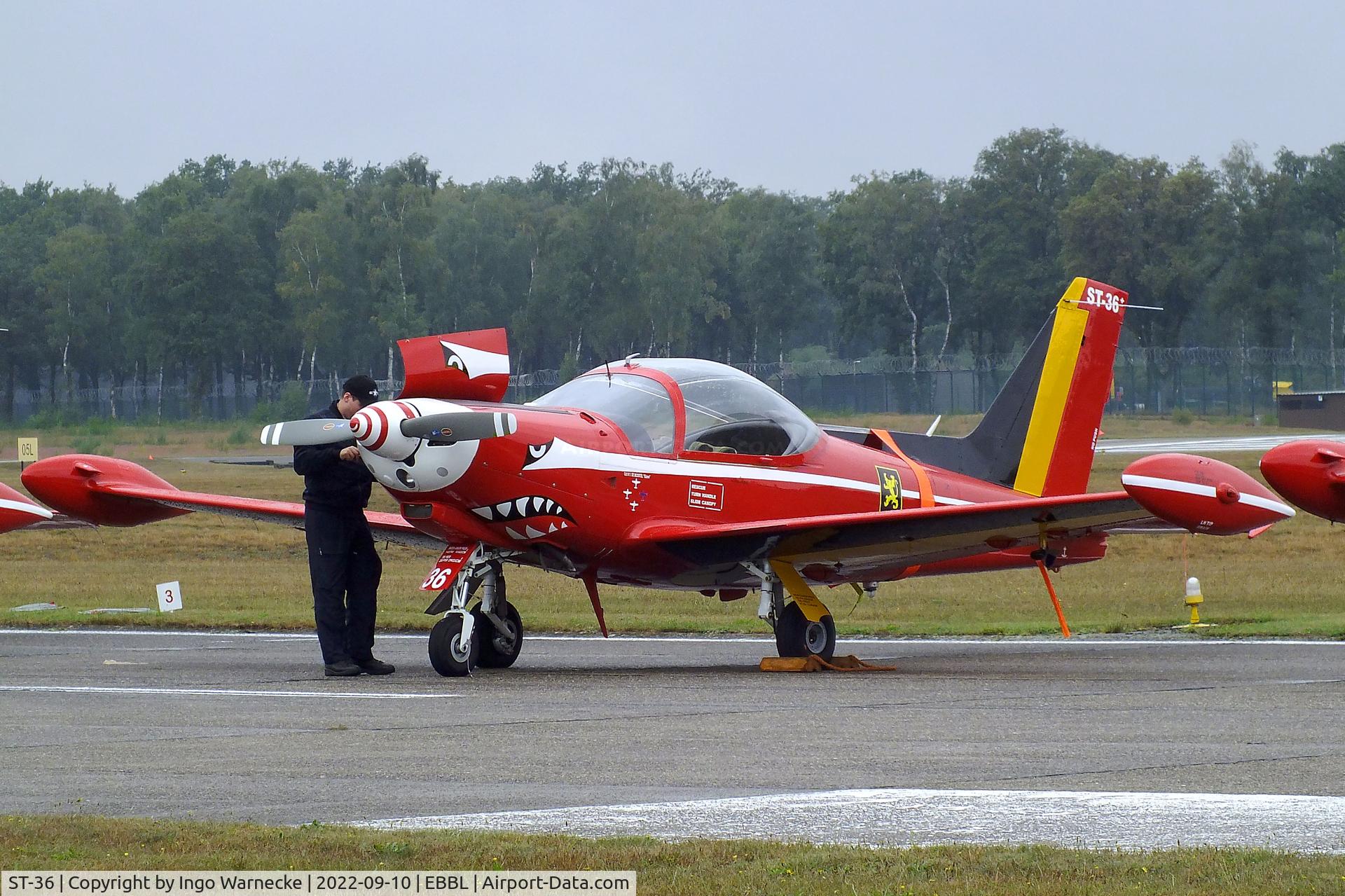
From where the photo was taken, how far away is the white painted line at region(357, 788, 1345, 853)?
20.0ft

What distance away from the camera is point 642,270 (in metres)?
85.0

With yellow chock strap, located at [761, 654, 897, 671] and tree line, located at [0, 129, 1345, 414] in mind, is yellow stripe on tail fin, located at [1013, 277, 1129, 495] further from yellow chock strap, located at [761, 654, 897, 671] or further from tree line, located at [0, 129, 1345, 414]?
tree line, located at [0, 129, 1345, 414]

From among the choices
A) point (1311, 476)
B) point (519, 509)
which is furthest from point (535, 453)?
point (1311, 476)

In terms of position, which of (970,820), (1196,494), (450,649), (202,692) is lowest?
(202,692)

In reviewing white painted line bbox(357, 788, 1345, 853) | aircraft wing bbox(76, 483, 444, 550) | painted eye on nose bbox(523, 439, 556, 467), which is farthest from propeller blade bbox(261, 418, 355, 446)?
white painted line bbox(357, 788, 1345, 853)

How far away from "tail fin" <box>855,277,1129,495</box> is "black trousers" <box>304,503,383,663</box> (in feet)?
21.5

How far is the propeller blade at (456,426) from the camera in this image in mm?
12516

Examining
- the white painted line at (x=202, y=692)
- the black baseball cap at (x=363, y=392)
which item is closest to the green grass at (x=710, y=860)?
the white painted line at (x=202, y=692)

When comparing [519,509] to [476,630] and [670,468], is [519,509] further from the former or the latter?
[670,468]

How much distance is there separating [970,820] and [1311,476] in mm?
6678

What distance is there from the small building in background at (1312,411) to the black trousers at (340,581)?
50623 mm

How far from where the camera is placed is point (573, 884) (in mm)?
5254

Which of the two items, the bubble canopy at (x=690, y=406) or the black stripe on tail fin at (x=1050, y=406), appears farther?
the black stripe on tail fin at (x=1050, y=406)

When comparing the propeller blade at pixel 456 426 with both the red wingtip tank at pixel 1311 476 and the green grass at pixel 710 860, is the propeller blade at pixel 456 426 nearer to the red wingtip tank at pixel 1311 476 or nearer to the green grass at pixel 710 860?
the red wingtip tank at pixel 1311 476
